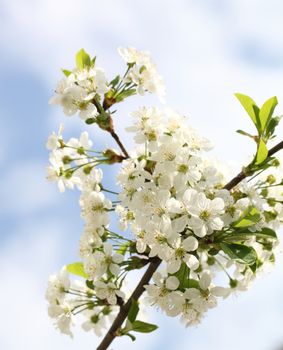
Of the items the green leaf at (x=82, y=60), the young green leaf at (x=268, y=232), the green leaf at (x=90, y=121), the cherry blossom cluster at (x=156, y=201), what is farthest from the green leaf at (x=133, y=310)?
the green leaf at (x=82, y=60)

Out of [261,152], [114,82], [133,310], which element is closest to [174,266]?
[133,310]

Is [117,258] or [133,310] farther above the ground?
[117,258]

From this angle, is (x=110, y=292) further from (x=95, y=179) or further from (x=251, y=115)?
(x=251, y=115)

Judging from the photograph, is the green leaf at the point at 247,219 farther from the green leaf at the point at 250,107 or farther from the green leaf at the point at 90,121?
the green leaf at the point at 90,121

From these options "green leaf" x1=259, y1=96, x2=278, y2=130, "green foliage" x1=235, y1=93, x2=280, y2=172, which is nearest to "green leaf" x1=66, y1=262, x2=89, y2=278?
"green foliage" x1=235, y1=93, x2=280, y2=172

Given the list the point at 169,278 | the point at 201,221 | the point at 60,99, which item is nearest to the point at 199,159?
the point at 201,221

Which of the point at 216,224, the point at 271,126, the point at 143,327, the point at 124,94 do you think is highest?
the point at 124,94

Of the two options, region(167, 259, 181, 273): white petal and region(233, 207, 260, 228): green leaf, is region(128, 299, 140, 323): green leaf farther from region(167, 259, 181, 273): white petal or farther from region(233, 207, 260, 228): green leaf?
region(233, 207, 260, 228): green leaf

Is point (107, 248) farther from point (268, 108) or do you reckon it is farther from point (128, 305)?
point (268, 108)

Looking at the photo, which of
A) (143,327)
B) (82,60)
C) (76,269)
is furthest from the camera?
(76,269)
